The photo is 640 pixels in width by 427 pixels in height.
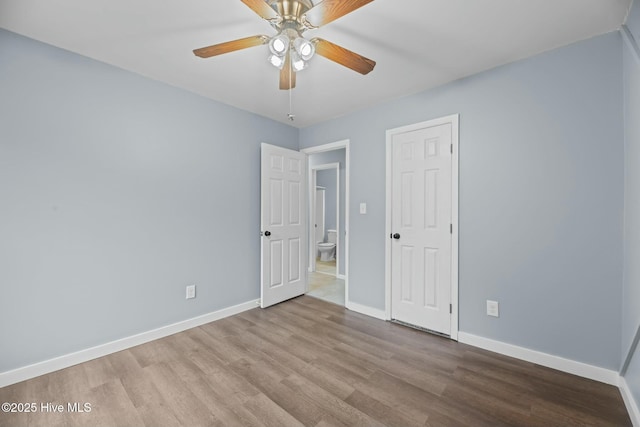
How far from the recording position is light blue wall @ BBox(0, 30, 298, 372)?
1.84m

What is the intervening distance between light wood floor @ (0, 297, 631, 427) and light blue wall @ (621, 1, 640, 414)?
1.15 feet

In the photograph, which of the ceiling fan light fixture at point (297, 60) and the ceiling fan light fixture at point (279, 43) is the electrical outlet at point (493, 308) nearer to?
the ceiling fan light fixture at point (297, 60)

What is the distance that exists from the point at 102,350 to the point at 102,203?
1.23 metres

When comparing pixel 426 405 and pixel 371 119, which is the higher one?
pixel 371 119

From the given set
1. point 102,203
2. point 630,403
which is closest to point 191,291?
point 102,203

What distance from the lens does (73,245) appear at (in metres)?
2.05

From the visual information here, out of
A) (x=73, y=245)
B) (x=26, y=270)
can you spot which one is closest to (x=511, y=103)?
(x=73, y=245)

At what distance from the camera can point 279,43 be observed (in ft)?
4.58

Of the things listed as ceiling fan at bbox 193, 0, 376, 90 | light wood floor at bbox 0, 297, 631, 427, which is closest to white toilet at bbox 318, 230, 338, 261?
light wood floor at bbox 0, 297, 631, 427

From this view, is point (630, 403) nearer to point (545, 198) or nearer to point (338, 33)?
point (545, 198)

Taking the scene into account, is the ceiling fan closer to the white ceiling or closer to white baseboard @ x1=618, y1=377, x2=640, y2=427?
the white ceiling

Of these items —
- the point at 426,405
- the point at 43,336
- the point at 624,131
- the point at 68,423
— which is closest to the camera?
the point at 68,423

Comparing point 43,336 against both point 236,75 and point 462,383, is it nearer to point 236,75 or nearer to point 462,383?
point 236,75

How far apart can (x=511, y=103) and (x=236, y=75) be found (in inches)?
94.7
